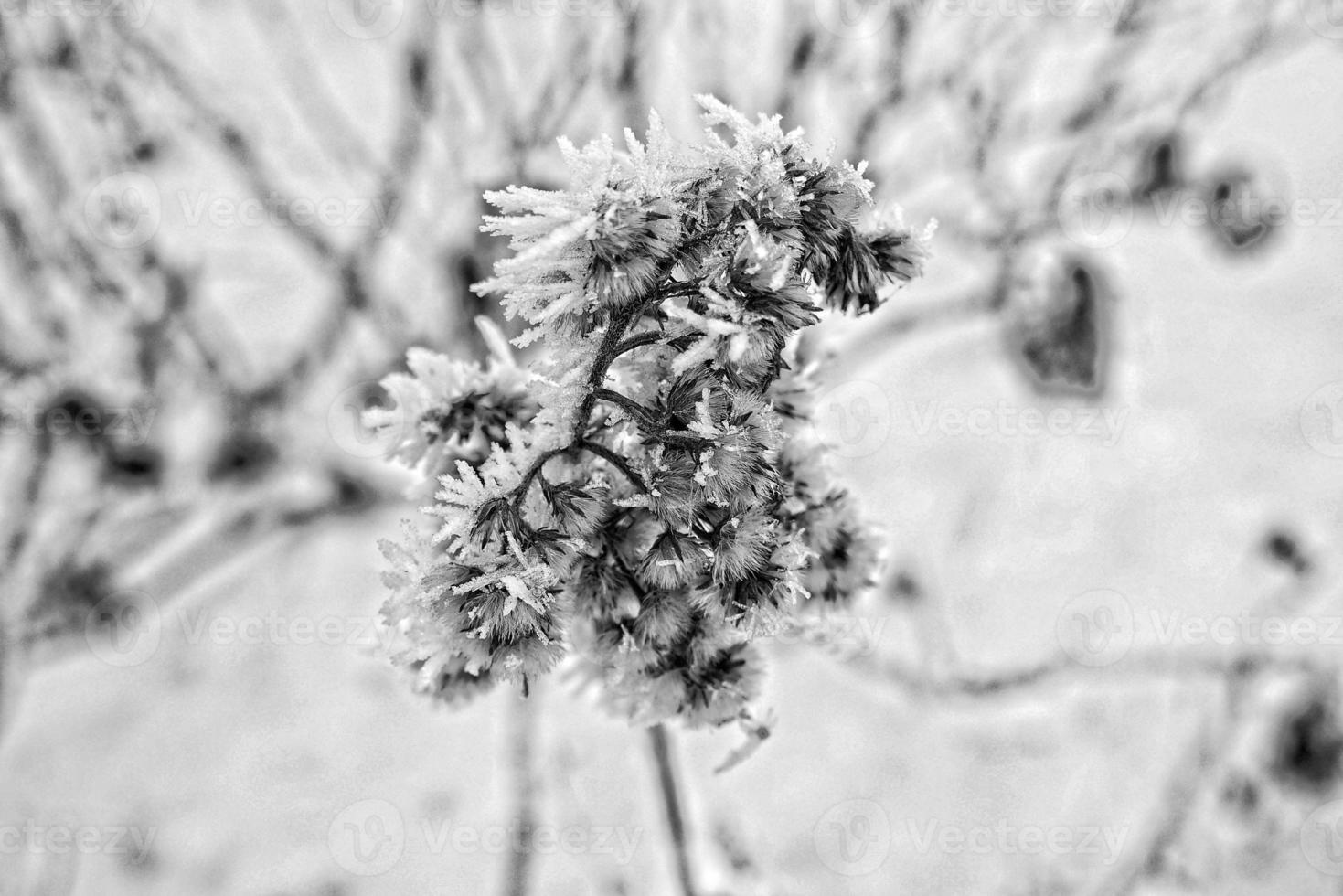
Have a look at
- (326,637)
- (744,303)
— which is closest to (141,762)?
(326,637)

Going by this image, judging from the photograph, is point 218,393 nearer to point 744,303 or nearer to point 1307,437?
point 744,303

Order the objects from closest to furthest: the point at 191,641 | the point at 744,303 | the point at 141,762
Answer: the point at 744,303, the point at 141,762, the point at 191,641

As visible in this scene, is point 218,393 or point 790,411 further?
point 218,393

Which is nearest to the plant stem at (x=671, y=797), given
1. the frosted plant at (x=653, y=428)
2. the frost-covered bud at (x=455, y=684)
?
the frost-covered bud at (x=455, y=684)

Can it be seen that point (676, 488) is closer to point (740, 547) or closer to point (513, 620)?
point (740, 547)

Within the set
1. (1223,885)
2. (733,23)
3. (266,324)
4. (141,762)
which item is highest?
(733,23)

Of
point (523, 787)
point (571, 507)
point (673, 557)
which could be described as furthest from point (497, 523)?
point (523, 787)

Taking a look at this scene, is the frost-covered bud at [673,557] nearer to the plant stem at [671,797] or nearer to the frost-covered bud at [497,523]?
the frost-covered bud at [497,523]
